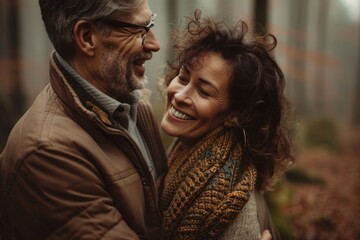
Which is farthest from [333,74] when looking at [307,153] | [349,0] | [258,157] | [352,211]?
[258,157]

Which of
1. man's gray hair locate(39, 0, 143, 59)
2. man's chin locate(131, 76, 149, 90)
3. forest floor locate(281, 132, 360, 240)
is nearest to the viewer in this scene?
man's gray hair locate(39, 0, 143, 59)

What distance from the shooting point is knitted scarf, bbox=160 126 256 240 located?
2326mm

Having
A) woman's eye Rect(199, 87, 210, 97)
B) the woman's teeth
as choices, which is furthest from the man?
woman's eye Rect(199, 87, 210, 97)

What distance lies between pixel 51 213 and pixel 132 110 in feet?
3.09

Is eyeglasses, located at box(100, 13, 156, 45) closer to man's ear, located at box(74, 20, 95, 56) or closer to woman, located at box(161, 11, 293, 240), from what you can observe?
man's ear, located at box(74, 20, 95, 56)

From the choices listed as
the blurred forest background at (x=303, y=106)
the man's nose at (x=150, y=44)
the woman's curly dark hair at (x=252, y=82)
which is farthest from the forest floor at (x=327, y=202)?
the man's nose at (x=150, y=44)

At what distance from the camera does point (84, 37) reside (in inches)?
90.5

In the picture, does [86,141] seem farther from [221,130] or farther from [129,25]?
[221,130]

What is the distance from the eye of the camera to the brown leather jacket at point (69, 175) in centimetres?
186

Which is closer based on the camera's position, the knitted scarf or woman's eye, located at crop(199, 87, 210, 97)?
the knitted scarf

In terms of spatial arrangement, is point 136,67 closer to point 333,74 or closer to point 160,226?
point 160,226

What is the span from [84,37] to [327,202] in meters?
6.04

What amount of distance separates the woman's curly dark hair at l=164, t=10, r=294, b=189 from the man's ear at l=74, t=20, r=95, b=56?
672mm

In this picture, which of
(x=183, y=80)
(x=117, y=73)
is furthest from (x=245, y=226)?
(x=117, y=73)
